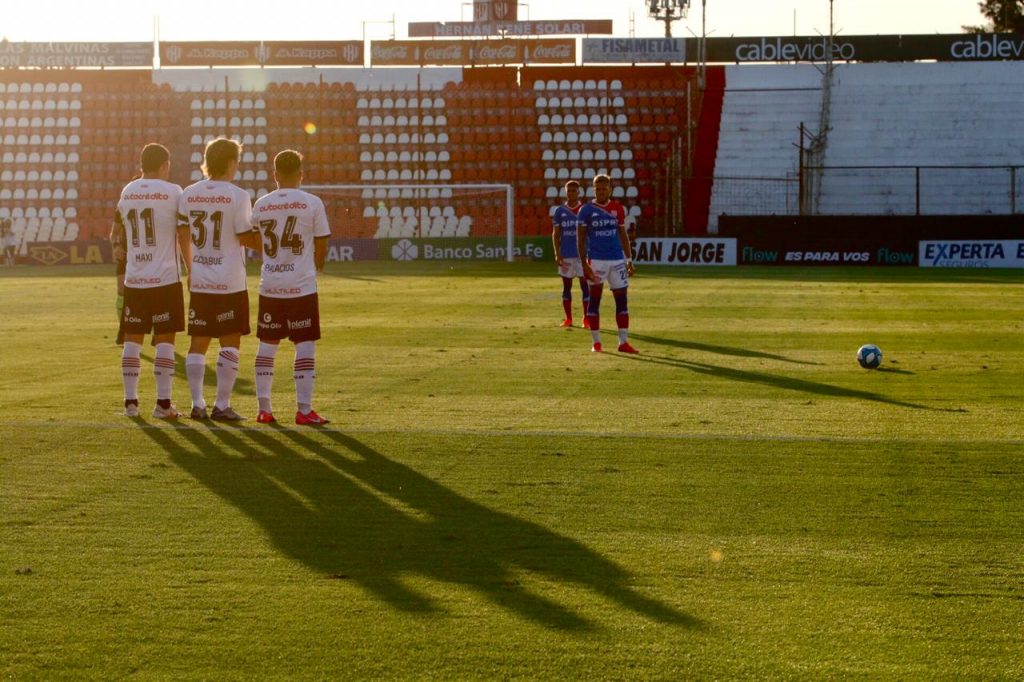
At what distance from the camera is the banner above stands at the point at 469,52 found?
55344 millimetres

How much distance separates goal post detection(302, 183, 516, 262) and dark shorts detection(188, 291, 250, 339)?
36.9m

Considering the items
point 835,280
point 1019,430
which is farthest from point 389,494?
point 835,280

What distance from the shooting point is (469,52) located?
183 feet

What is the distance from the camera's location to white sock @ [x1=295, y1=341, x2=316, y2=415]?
10234 millimetres

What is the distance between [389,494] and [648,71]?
4874cm

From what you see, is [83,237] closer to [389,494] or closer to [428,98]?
[428,98]

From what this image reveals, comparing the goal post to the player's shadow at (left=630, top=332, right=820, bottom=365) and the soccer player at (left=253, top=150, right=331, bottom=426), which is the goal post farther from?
the soccer player at (left=253, top=150, right=331, bottom=426)

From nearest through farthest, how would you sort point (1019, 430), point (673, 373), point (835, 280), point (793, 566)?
point (793, 566), point (1019, 430), point (673, 373), point (835, 280)

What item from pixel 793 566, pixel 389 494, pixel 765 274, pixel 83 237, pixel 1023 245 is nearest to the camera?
pixel 793 566

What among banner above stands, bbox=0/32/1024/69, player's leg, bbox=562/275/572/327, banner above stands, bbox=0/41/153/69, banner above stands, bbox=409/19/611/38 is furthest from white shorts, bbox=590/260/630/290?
banner above stands, bbox=0/41/153/69

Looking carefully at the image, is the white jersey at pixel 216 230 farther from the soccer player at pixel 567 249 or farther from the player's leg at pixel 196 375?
the soccer player at pixel 567 249

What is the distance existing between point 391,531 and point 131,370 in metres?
4.70

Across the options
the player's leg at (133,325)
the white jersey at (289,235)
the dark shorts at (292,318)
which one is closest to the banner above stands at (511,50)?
the player's leg at (133,325)

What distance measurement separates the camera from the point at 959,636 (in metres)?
5.01
